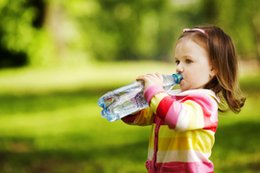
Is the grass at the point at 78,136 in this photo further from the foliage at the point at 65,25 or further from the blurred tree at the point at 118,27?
the blurred tree at the point at 118,27

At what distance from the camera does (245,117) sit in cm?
1145

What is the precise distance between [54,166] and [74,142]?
5.95 feet

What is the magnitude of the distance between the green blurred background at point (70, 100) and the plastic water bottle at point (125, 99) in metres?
3.62

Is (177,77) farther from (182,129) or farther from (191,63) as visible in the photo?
(182,129)

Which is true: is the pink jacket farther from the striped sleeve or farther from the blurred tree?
the blurred tree

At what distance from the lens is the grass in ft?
24.3

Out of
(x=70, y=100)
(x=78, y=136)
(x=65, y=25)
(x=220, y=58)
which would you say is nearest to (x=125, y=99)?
(x=220, y=58)

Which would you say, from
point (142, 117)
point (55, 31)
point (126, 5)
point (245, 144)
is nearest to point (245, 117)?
point (245, 144)

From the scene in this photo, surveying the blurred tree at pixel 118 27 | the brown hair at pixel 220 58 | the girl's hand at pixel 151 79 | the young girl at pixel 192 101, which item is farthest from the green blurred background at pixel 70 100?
the girl's hand at pixel 151 79

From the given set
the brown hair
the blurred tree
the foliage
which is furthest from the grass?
the blurred tree

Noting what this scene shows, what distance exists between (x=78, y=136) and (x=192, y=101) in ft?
22.3

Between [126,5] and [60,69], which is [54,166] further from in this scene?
[126,5]

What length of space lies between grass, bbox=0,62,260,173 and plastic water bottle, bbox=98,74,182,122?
11.8 feet

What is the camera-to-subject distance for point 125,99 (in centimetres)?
323
